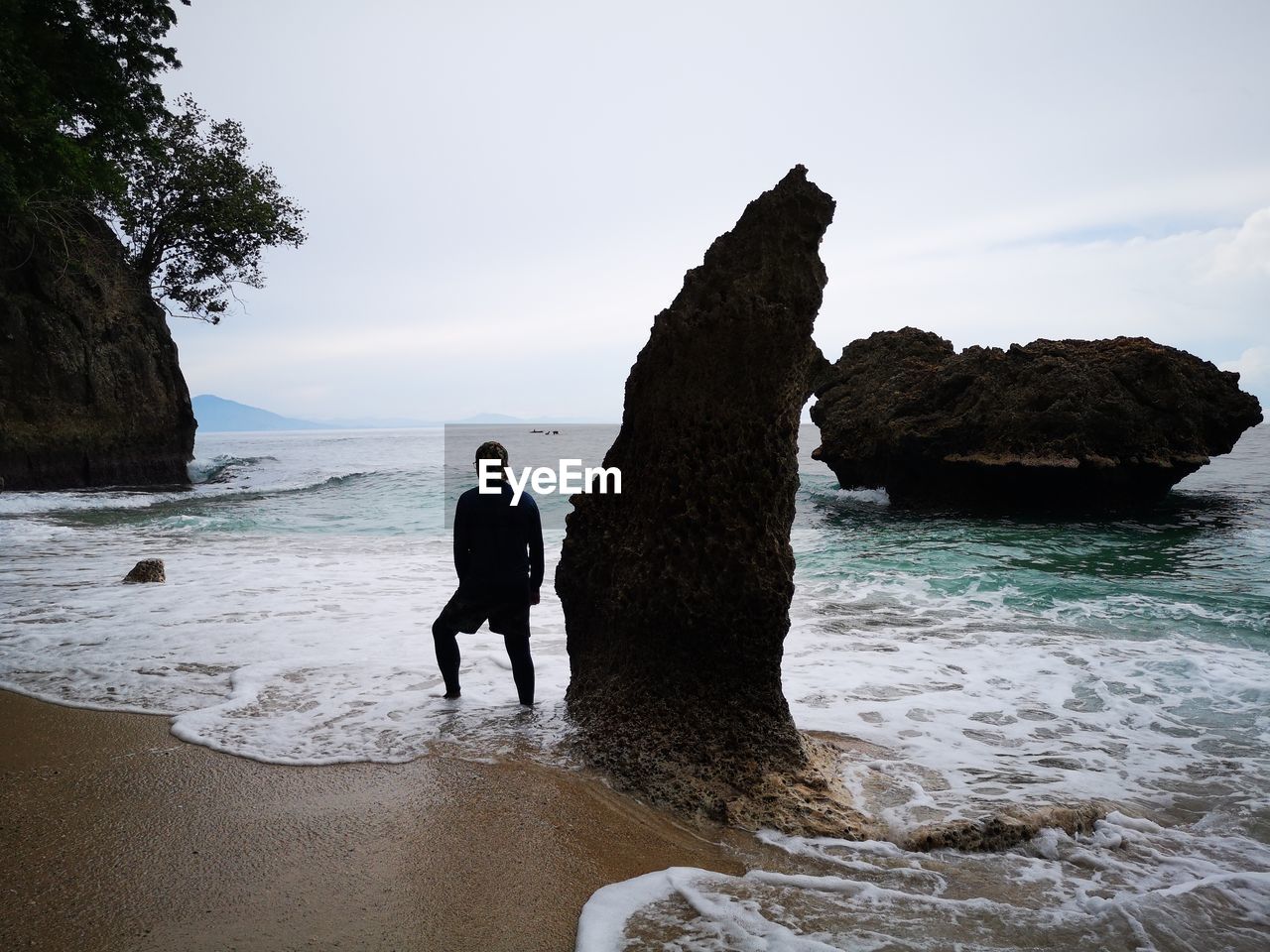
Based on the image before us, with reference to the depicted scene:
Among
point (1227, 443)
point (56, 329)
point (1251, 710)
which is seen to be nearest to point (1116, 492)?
point (1227, 443)

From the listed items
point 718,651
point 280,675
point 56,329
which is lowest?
point 280,675

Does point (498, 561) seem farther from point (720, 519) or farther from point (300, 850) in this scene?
point (300, 850)

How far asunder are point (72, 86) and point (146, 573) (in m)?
6.69

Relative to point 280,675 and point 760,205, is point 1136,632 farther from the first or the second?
point 280,675

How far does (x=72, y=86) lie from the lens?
35.3ft

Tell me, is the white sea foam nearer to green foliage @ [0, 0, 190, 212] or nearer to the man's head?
the man's head

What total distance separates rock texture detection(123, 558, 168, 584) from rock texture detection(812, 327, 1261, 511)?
47.5 ft

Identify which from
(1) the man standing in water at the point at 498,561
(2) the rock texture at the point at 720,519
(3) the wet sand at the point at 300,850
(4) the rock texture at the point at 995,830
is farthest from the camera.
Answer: (1) the man standing in water at the point at 498,561

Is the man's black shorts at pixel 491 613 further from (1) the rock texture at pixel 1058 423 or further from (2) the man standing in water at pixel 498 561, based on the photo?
(1) the rock texture at pixel 1058 423

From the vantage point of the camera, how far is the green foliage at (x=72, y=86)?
906 cm

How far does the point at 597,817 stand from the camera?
363cm

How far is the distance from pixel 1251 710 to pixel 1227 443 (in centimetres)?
1406

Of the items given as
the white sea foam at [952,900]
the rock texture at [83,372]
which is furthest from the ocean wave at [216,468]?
the white sea foam at [952,900]

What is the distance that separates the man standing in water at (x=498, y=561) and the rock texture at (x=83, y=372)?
19463 mm
